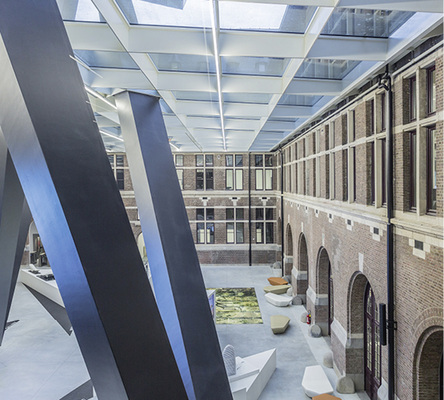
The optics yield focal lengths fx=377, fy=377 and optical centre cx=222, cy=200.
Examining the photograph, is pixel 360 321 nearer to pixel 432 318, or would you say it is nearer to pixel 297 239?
pixel 432 318

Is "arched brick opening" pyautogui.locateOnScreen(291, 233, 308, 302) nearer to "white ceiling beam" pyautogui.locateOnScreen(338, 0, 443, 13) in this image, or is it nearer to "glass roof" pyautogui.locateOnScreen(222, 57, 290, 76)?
"glass roof" pyautogui.locateOnScreen(222, 57, 290, 76)

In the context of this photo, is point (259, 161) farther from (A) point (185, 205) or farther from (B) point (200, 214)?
(A) point (185, 205)

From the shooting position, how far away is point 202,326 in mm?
1943

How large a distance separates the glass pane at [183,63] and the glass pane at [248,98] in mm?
2251

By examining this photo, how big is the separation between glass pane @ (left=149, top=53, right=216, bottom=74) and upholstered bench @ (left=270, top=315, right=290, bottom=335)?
10063mm

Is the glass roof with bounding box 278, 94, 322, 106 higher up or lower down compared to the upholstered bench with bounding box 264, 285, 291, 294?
higher up

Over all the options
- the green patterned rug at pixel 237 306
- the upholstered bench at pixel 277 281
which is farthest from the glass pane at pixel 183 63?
the upholstered bench at pixel 277 281

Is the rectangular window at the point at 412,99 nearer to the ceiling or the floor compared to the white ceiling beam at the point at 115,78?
nearer to the floor

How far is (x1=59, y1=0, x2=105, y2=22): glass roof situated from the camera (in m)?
4.59

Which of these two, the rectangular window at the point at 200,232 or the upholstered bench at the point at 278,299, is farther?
the rectangular window at the point at 200,232

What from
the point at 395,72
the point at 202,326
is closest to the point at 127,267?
the point at 202,326

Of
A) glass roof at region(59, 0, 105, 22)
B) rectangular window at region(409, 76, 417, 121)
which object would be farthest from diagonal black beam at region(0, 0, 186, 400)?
rectangular window at region(409, 76, 417, 121)

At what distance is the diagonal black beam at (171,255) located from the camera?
1813mm

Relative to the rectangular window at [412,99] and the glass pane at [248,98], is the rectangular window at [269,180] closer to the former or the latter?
the glass pane at [248,98]
